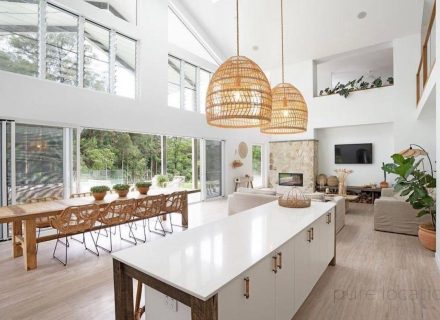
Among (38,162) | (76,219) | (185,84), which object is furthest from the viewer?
(185,84)

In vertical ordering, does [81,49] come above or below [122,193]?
above

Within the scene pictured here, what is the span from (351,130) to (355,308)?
7.51 metres

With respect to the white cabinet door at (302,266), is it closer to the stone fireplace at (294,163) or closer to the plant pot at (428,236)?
the plant pot at (428,236)

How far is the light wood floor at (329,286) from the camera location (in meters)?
2.30

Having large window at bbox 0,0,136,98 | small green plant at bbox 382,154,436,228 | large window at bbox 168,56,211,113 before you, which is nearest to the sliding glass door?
large window at bbox 168,56,211,113

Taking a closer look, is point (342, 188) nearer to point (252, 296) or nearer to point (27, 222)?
point (252, 296)

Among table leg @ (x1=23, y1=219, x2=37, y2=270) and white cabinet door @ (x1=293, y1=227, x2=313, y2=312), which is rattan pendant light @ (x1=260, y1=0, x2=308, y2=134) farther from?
table leg @ (x1=23, y1=219, x2=37, y2=270)

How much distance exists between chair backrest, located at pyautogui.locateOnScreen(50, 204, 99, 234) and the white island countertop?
2.10m

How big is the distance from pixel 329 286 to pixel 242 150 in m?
6.92

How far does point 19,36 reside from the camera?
4.39 metres

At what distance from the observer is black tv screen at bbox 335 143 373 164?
8.20 metres

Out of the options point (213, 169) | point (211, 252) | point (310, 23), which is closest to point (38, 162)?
point (211, 252)

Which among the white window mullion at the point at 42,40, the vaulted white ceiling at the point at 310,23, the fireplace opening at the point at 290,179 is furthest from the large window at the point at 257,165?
the white window mullion at the point at 42,40

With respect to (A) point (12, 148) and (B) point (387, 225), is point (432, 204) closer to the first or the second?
(B) point (387, 225)
